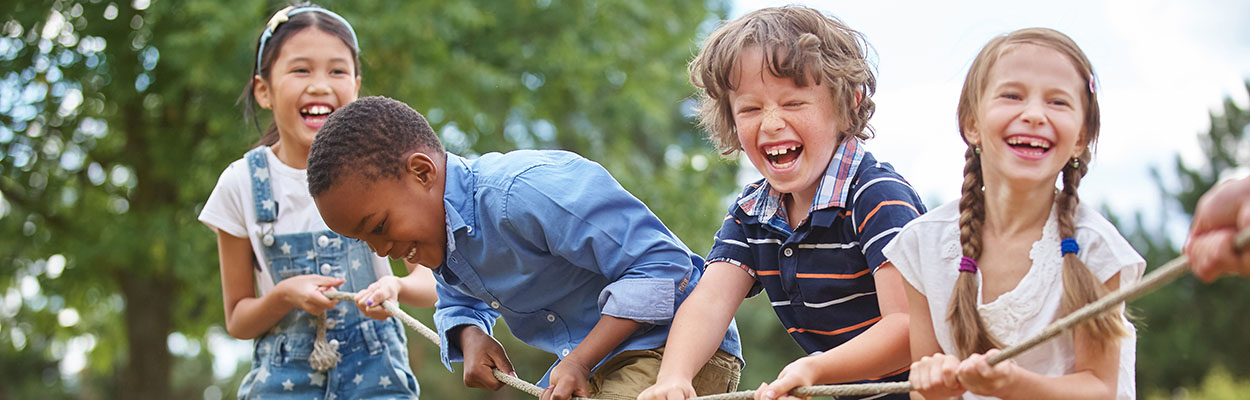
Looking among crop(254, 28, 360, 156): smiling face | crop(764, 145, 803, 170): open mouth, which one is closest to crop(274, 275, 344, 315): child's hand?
crop(254, 28, 360, 156): smiling face

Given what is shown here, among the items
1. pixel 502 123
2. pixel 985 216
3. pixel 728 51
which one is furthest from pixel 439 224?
pixel 502 123

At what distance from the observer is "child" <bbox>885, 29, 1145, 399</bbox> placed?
6.81 ft

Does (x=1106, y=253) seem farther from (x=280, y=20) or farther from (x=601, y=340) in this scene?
(x=280, y=20)

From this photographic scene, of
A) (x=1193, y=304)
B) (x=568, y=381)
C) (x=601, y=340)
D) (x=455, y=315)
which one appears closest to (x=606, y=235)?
(x=601, y=340)

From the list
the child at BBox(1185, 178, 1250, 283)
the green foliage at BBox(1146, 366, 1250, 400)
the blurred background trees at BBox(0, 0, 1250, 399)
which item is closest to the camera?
the child at BBox(1185, 178, 1250, 283)

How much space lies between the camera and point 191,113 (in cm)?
941

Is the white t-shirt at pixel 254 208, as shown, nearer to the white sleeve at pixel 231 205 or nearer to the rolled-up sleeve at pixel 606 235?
the white sleeve at pixel 231 205

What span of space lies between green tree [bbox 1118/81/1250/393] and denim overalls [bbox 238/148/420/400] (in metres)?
18.0

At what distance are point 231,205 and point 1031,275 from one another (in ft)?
8.28

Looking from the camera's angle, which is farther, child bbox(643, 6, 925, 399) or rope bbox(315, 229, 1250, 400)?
child bbox(643, 6, 925, 399)

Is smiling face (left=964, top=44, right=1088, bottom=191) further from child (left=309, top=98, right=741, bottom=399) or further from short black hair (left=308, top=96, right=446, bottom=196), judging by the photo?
short black hair (left=308, top=96, right=446, bottom=196)

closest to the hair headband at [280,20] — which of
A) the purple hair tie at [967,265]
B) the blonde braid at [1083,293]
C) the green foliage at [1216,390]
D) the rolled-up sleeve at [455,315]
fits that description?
the rolled-up sleeve at [455,315]

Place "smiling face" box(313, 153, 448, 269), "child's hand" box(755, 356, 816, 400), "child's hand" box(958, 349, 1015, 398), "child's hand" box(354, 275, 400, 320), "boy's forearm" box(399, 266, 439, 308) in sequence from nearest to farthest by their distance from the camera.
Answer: "child's hand" box(958, 349, 1015, 398) < "child's hand" box(755, 356, 816, 400) < "smiling face" box(313, 153, 448, 269) < "child's hand" box(354, 275, 400, 320) < "boy's forearm" box(399, 266, 439, 308)

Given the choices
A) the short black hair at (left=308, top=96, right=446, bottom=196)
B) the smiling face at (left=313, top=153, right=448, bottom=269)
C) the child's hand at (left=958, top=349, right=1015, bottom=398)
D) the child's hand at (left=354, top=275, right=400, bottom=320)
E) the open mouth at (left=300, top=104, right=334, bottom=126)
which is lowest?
the child's hand at (left=958, top=349, right=1015, bottom=398)
